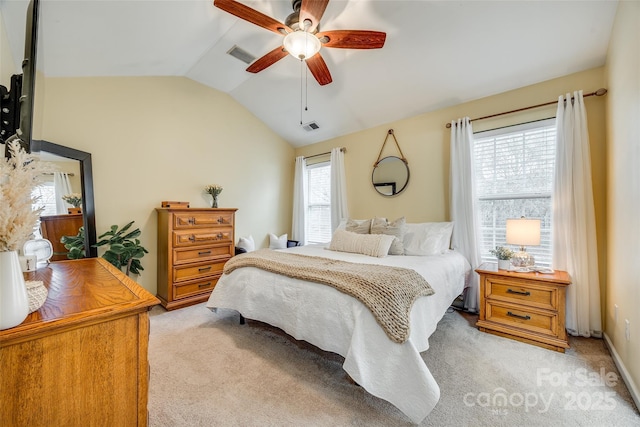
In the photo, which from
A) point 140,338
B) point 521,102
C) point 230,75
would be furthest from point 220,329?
point 521,102

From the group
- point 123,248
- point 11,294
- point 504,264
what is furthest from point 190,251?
point 504,264

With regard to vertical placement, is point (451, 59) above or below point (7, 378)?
above

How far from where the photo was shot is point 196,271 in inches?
133

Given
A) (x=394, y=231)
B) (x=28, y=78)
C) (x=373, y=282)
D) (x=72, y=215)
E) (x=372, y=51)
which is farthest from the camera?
(x=394, y=231)

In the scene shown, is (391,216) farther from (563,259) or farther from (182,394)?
(182,394)

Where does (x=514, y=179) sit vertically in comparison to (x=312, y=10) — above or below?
below

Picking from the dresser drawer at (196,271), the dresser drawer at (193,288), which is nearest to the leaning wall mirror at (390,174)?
the dresser drawer at (196,271)

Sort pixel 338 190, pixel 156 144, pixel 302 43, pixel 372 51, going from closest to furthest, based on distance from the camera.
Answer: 1. pixel 302 43
2. pixel 372 51
3. pixel 156 144
4. pixel 338 190

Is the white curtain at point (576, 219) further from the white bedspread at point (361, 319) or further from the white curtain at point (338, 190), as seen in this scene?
the white curtain at point (338, 190)

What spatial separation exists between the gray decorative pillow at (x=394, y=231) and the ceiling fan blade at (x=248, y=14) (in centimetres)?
216

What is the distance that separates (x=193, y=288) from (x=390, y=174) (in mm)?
3054

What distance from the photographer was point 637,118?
1646mm

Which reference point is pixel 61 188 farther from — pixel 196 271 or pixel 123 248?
pixel 196 271

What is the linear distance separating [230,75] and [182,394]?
3592 millimetres
